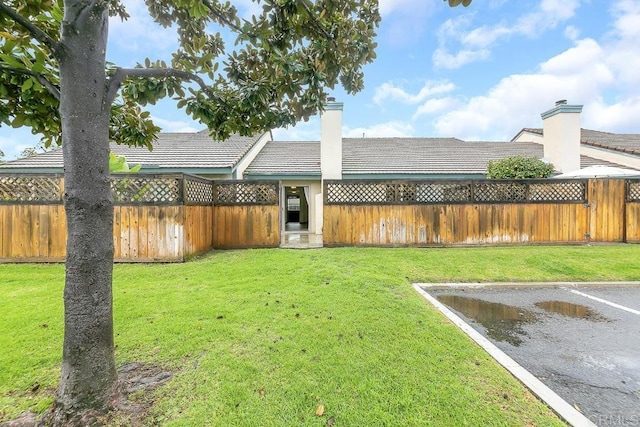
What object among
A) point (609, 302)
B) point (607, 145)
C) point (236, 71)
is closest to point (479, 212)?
point (609, 302)

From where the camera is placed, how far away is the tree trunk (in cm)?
188

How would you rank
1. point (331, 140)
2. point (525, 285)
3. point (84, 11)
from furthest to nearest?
point (331, 140) < point (525, 285) < point (84, 11)

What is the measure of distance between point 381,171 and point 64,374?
1119 cm

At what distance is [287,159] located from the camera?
13570 mm

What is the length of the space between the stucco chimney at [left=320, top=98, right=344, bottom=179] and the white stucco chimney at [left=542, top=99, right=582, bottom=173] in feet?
28.9

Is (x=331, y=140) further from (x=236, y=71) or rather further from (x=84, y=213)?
(x=84, y=213)

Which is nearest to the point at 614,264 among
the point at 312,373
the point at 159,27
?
the point at 312,373

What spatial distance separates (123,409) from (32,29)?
2518 millimetres

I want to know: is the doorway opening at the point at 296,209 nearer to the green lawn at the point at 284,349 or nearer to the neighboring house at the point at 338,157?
the neighboring house at the point at 338,157

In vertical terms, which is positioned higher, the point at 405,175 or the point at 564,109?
the point at 564,109

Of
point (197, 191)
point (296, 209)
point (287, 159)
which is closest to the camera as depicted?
point (197, 191)

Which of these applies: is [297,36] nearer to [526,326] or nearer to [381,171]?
[526,326]

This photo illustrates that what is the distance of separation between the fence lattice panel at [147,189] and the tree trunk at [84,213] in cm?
507

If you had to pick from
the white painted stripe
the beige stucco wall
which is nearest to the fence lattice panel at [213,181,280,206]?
the white painted stripe
